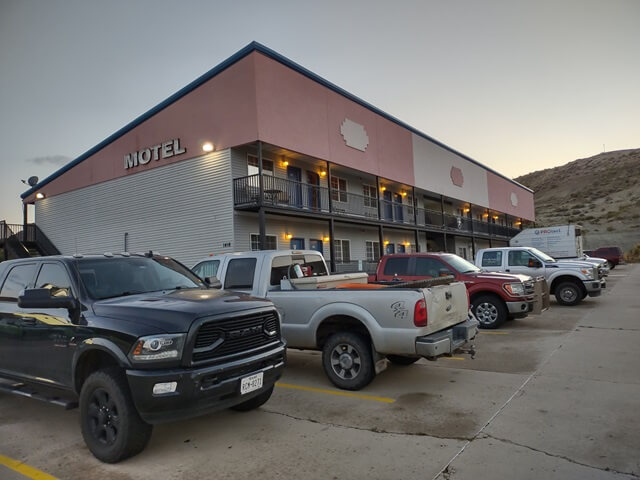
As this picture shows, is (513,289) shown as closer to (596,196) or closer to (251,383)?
(251,383)

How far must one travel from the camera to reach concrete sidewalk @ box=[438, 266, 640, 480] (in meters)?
3.35

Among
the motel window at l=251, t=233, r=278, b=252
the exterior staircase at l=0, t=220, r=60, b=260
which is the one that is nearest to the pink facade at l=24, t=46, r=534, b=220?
the exterior staircase at l=0, t=220, r=60, b=260

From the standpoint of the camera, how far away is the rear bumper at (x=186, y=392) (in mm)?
3412

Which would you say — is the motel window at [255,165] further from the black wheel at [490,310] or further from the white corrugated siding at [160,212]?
the black wheel at [490,310]

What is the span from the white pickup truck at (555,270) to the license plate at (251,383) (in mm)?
10757

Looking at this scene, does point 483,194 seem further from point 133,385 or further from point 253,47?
point 133,385

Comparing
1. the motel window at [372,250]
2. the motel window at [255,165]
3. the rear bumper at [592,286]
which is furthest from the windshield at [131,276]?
the motel window at [372,250]

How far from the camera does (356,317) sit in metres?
5.48

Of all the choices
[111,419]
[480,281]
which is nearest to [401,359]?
[480,281]

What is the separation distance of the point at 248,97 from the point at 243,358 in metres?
14.9

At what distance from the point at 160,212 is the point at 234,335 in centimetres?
1808

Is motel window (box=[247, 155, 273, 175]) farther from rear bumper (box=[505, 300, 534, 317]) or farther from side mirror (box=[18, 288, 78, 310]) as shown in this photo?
side mirror (box=[18, 288, 78, 310])

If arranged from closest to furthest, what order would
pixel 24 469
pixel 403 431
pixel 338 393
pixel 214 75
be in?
1. pixel 24 469
2. pixel 403 431
3. pixel 338 393
4. pixel 214 75

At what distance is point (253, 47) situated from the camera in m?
17.0
